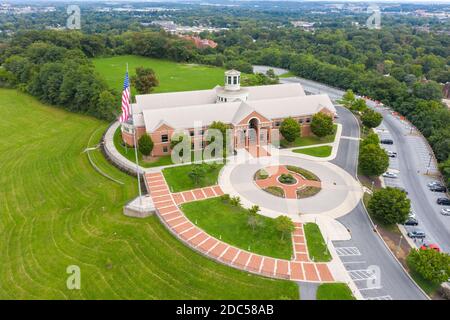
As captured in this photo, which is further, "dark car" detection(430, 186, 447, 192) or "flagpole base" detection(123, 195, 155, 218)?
"dark car" detection(430, 186, 447, 192)

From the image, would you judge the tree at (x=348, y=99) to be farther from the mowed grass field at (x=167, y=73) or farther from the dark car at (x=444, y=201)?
the dark car at (x=444, y=201)

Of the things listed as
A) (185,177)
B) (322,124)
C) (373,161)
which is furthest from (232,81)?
(373,161)

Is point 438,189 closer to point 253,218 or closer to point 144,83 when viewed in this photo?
point 253,218

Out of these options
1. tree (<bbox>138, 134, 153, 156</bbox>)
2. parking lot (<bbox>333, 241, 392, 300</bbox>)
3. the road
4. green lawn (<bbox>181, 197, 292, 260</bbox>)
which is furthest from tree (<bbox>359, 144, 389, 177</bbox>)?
tree (<bbox>138, 134, 153, 156</bbox>)

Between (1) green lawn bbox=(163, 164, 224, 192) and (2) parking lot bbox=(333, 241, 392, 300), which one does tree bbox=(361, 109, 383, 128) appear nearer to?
(1) green lawn bbox=(163, 164, 224, 192)

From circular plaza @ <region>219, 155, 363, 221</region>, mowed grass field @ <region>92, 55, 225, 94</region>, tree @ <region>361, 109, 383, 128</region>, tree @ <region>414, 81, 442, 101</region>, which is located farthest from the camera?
mowed grass field @ <region>92, 55, 225, 94</region>

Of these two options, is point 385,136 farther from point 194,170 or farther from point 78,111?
point 78,111
